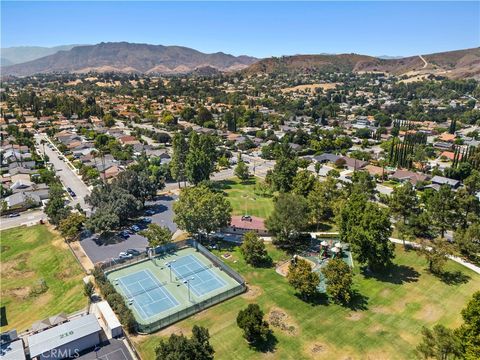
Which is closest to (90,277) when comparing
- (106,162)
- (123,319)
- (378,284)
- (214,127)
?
(123,319)

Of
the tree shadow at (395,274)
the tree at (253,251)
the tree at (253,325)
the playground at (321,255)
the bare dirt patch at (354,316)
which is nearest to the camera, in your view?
the tree at (253,325)

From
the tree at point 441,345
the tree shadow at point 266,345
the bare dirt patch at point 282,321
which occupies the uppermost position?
the tree at point 441,345

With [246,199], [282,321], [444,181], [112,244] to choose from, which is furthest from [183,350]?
[444,181]

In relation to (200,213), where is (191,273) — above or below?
below

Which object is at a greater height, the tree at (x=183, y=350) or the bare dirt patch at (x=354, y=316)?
the tree at (x=183, y=350)

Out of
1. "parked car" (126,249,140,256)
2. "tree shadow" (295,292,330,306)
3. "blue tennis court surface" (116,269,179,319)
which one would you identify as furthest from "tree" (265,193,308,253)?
"parked car" (126,249,140,256)

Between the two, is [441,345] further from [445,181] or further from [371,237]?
[445,181]

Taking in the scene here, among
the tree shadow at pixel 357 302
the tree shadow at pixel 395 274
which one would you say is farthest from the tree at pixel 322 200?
the tree shadow at pixel 357 302

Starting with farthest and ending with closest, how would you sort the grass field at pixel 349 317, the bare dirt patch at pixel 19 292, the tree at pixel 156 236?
the tree at pixel 156 236 < the bare dirt patch at pixel 19 292 < the grass field at pixel 349 317

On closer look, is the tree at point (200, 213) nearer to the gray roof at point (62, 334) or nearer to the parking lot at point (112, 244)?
the parking lot at point (112, 244)
